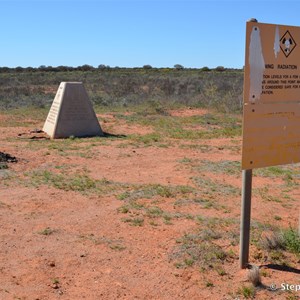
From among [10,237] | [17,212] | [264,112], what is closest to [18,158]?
[17,212]

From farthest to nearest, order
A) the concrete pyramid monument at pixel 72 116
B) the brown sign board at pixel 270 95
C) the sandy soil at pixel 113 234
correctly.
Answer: the concrete pyramid monument at pixel 72 116, the sandy soil at pixel 113 234, the brown sign board at pixel 270 95

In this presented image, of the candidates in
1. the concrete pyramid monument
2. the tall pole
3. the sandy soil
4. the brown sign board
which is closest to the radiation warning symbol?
the brown sign board

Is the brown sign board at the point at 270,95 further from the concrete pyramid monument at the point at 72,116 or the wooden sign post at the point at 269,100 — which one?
the concrete pyramid monument at the point at 72,116

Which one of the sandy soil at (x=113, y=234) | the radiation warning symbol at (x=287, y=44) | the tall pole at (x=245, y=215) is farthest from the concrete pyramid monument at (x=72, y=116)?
the radiation warning symbol at (x=287, y=44)

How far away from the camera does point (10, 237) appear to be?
4910mm

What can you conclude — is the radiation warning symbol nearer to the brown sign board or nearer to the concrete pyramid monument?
the brown sign board

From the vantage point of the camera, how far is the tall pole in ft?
12.8

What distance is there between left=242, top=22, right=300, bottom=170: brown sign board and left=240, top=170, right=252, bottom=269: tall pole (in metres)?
0.17

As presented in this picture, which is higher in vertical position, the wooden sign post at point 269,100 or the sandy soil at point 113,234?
the wooden sign post at point 269,100

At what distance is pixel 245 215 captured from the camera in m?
3.96

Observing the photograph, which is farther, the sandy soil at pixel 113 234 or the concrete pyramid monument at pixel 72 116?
the concrete pyramid monument at pixel 72 116

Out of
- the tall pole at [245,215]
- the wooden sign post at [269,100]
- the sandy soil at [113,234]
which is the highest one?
→ the wooden sign post at [269,100]

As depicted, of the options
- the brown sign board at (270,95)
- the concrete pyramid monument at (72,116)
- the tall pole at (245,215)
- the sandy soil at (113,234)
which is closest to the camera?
the brown sign board at (270,95)

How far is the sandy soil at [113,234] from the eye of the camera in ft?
12.4
